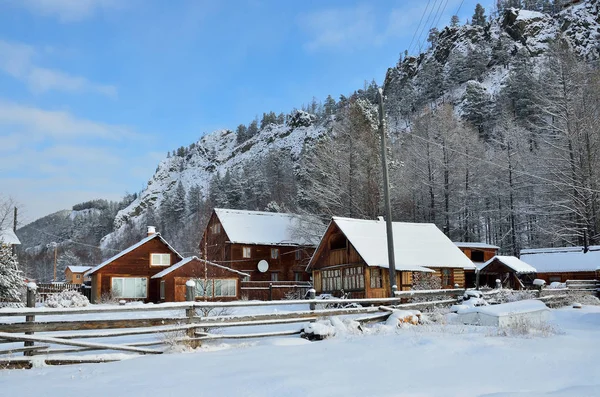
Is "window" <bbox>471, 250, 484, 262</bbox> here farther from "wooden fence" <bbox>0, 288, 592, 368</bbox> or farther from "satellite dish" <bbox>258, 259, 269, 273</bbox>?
"wooden fence" <bbox>0, 288, 592, 368</bbox>

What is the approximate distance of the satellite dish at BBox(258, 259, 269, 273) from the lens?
46.9m

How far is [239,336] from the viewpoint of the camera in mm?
12664

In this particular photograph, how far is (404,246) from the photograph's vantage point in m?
34.2

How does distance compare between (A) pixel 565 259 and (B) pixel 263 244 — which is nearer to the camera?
(A) pixel 565 259

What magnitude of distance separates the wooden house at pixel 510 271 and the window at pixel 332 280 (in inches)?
480

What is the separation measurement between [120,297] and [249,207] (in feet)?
175

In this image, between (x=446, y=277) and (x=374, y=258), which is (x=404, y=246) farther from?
(x=374, y=258)

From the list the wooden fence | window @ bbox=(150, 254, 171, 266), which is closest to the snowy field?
the wooden fence

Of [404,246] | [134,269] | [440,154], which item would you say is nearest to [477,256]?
[440,154]

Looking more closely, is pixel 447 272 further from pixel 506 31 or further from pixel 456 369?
pixel 506 31

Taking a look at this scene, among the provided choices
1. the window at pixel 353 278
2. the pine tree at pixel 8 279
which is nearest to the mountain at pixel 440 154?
the window at pixel 353 278

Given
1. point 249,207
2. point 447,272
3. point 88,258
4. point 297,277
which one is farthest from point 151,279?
point 88,258

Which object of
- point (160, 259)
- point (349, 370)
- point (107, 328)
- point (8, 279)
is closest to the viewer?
point (349, 370)

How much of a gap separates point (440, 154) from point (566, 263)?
52.2 feet
